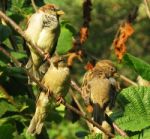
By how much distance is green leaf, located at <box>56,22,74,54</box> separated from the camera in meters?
3.94

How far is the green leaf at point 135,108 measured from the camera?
2389 millimetres

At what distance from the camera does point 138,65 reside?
7.84ft

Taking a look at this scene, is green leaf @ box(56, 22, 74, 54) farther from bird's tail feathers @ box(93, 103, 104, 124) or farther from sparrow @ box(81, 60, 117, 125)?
bird's tail feathers @ box(93, 103, 104, 124)

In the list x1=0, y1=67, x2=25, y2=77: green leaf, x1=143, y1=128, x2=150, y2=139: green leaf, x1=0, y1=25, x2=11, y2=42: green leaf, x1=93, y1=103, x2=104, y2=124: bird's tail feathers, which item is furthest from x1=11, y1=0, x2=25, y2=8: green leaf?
x1=143, y1=128, x2=150, y2=139: green leaf

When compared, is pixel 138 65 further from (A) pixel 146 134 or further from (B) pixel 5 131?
(B) pixel 5 131

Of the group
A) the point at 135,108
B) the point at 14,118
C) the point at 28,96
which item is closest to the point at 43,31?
the point at 28,96

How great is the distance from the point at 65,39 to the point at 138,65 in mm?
1678

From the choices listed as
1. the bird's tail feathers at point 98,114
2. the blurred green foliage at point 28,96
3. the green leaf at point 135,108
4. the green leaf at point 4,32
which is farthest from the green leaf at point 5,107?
the green leaf at point 135,108

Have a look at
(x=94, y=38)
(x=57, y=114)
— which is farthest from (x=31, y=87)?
(x=94, y=38)

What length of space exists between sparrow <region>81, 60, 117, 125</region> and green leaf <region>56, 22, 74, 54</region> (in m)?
0.33

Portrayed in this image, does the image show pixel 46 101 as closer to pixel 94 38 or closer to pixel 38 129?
pixel 38 129

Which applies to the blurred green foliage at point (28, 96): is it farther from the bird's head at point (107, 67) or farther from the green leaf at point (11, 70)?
the bird's head at point (107, 67)

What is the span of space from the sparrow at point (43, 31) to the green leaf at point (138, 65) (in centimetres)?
159

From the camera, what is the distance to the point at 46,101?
3557 mm
